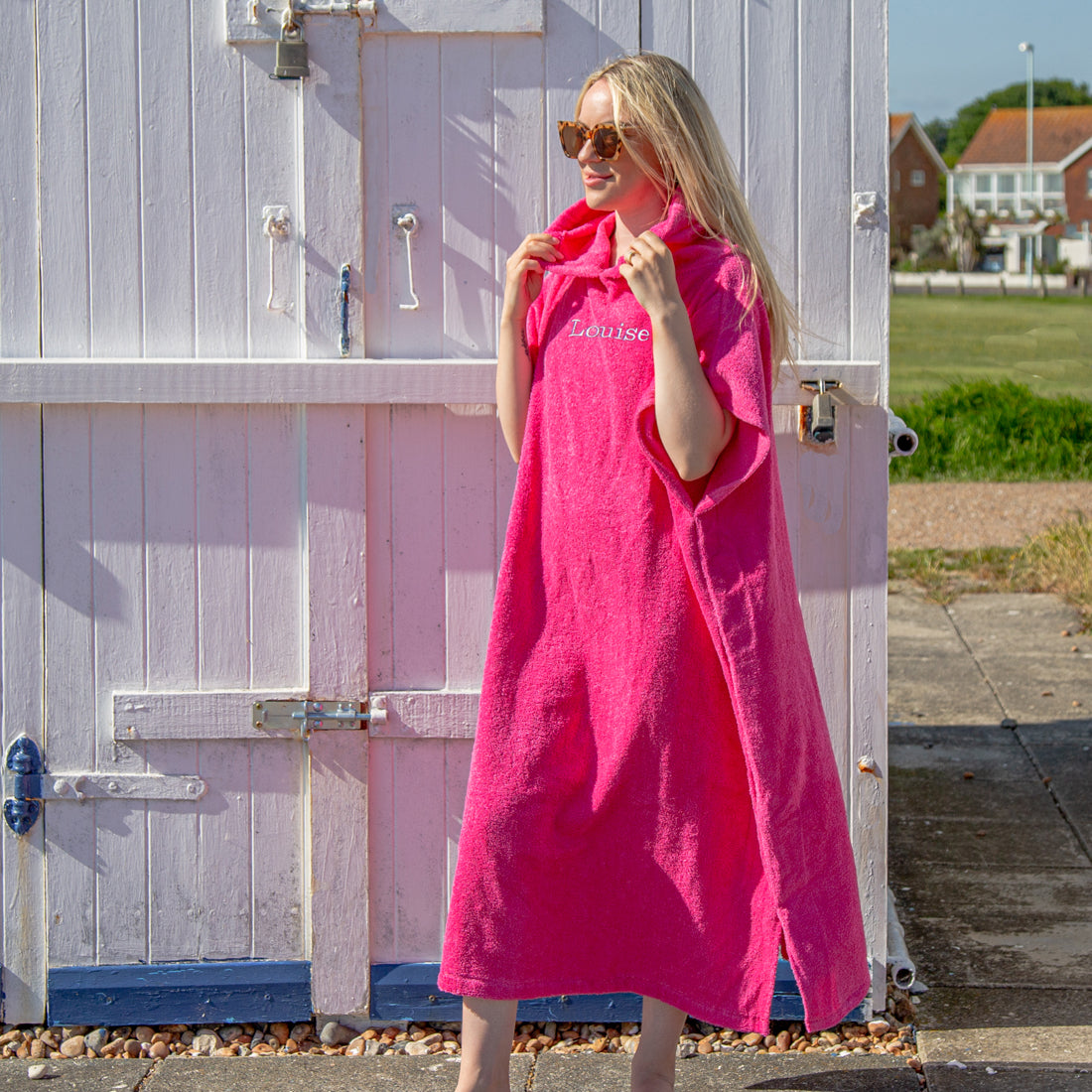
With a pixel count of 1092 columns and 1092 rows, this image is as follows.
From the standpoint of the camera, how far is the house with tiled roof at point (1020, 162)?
86938 mm

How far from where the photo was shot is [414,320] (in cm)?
299

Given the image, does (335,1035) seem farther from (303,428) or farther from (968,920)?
(968,920)

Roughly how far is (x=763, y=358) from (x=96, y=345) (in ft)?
4.66

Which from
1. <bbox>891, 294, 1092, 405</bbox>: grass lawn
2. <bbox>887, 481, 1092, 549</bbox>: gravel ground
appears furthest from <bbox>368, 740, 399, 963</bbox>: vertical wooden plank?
<bbox>891, 294, 1092, 405</bbox>: grass lawn

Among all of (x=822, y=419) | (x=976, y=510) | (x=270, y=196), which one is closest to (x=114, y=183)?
(x=270, y=196)

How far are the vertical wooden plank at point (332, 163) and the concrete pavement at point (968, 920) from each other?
1.53 meters

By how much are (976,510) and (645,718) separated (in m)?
8.20

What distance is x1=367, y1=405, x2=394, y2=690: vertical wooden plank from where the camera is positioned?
9.86ft

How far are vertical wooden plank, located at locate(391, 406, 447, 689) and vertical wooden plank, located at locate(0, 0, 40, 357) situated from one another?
0.79m

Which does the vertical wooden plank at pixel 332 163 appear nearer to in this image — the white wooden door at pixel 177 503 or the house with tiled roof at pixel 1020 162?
the white wooden door at pixel 177 503

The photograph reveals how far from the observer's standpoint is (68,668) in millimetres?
3045

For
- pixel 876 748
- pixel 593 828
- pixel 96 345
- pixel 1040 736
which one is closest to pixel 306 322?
pixel 96 345

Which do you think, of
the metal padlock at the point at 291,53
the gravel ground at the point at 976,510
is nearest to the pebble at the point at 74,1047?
the metal padlock at the point at 291,53

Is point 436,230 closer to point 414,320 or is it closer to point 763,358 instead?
point 414,320
